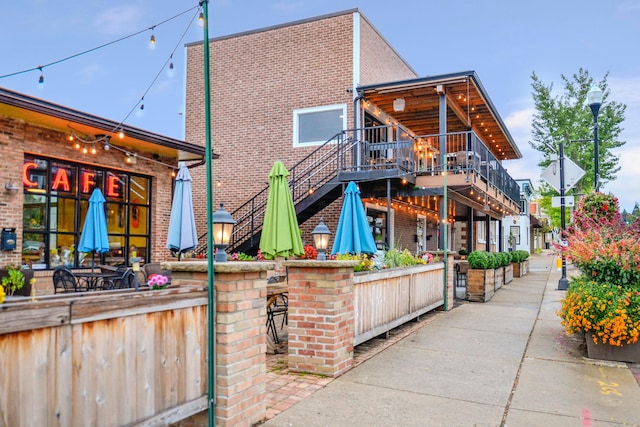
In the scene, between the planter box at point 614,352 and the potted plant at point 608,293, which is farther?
the planter box at point 614,352

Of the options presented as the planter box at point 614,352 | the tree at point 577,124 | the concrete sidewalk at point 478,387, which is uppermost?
the tree at point 577,124

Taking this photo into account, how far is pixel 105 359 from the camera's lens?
9.29 ft

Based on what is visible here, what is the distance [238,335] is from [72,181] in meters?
7.83

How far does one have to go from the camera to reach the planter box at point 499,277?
45.0ft

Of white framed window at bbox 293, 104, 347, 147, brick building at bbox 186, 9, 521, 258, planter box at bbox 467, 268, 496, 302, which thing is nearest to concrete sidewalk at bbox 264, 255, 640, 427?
planter box at bbox 467, 268, 496, 302

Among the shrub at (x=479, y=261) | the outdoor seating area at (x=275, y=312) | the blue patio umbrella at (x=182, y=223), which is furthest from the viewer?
the shrub at (x=479, y=261)

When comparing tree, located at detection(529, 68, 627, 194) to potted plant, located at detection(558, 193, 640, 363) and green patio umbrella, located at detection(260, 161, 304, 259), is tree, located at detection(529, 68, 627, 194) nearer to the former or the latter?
potted plant, located at detection(558, 193, 640, 363)

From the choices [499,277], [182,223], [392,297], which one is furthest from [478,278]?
[182,223]

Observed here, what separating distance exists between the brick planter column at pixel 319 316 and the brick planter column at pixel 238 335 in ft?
4.35

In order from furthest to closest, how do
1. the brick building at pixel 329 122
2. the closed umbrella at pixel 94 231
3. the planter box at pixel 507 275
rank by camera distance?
the planter box at pixel 507 275
the brick building at pixel 329 122
the closed umbrella at pixel 94 231

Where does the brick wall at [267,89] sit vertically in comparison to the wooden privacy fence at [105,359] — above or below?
above

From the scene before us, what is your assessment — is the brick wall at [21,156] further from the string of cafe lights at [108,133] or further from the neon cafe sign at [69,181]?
the neon cafe sign at [69,181]

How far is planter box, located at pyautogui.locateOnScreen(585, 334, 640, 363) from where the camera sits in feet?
19.5

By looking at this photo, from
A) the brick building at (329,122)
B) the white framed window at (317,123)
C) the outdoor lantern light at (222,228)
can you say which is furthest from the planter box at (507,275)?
the outdoor lantern light at (222,228)
